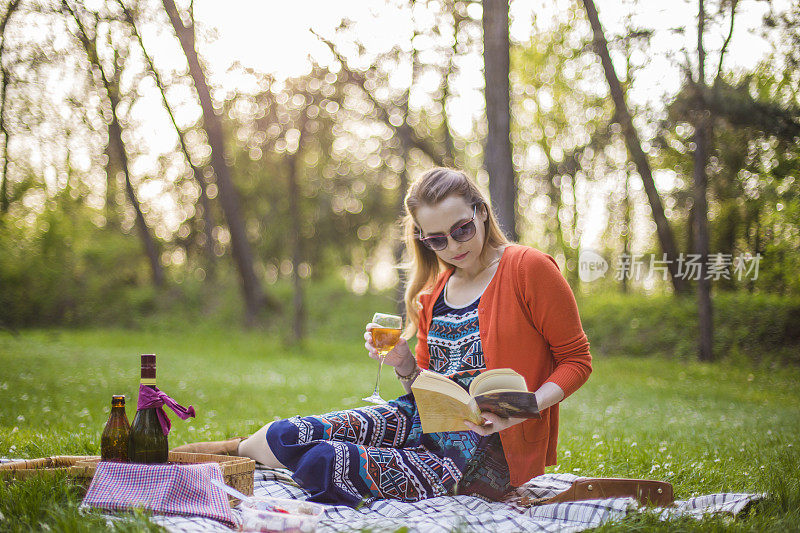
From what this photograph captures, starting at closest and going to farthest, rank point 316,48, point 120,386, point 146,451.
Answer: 1. point 146,451
2. point 120,386
3. point 316,48

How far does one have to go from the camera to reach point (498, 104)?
9.82 m

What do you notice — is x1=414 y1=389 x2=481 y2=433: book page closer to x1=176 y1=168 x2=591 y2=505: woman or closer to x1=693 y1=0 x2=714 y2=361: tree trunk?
x1=176 y1=168 x2=591 y2=505: woman

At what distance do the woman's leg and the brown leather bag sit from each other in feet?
4.94

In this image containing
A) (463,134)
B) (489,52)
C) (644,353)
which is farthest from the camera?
(463,134)

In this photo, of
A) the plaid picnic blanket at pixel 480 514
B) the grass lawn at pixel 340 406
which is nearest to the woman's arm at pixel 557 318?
the plaid picnic blanket at pixel 480 514

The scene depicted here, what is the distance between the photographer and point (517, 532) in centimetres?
283

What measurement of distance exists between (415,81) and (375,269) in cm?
1791

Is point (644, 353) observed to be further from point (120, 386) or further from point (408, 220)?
point (408, 220)

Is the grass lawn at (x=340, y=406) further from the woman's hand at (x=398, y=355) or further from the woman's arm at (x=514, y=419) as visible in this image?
the woman's hand at (x=398, y=355)

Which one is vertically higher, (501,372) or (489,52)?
(489,52)

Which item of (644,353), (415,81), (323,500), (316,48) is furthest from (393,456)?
(415,81)

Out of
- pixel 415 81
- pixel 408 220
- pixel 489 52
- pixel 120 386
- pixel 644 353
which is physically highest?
pixel 415 81

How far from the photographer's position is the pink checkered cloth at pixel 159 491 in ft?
9.12

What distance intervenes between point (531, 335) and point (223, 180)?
51.7 feet
